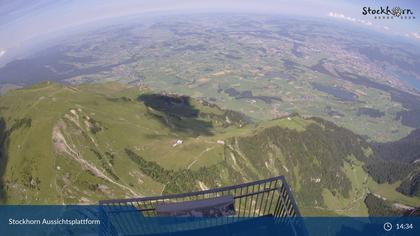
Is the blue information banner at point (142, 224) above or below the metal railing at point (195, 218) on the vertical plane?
below

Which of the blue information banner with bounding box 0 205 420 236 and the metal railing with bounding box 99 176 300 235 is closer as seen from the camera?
the metal railing with bounding box 99 176 300 235

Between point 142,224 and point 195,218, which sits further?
point 142,224

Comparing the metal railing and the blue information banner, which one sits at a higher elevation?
the metal railing

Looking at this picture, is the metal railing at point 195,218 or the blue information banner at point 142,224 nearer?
the metal railing at point 195,218

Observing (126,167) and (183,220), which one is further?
(126,167)

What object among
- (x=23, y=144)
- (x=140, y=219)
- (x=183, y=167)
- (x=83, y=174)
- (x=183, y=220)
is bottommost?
(x=183, y=167)

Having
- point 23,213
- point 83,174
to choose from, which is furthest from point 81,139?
point 23,213

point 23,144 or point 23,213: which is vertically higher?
point 23,144

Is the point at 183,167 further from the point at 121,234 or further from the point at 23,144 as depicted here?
the point at 121,234

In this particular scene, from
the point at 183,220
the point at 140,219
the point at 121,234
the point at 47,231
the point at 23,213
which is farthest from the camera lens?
the point at 23,213

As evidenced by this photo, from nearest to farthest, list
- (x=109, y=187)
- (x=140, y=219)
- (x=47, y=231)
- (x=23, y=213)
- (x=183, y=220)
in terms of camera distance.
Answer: (x=183, y=220) < (x=140, y=219) < (x=47, y=231) < (x=23, y=213) < (x=109, y=187)

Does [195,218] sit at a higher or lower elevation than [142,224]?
higher
